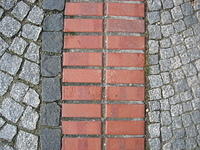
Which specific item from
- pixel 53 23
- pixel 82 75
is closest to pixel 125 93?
pixel 82 75

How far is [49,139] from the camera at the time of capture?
7.89ft

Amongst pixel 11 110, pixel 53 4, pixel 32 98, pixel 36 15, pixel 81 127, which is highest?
pixel 53 4

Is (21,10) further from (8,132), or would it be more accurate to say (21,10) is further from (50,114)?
(8,132)

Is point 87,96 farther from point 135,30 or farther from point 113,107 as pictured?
point 135,30

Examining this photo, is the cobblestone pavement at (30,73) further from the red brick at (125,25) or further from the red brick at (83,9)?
the red brick at (125,25)

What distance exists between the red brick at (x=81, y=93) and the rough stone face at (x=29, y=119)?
29cm

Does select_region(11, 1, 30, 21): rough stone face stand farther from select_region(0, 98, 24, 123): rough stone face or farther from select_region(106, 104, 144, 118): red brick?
select_region(106, 104, 144, 118): red brick

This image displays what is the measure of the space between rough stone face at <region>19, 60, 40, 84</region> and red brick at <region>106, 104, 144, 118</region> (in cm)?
67

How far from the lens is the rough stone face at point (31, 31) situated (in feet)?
8.25

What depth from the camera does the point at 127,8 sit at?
2596mm

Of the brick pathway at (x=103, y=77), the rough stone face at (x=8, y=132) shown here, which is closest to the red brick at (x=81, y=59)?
the brick pathway at (x=103, y=77)

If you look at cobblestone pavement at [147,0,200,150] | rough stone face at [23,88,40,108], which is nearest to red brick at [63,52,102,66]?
rough stone face at [23,88,40,108]

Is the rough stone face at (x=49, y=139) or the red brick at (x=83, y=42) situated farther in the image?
the red brick at (x=83, y=42)

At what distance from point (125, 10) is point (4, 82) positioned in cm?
126
